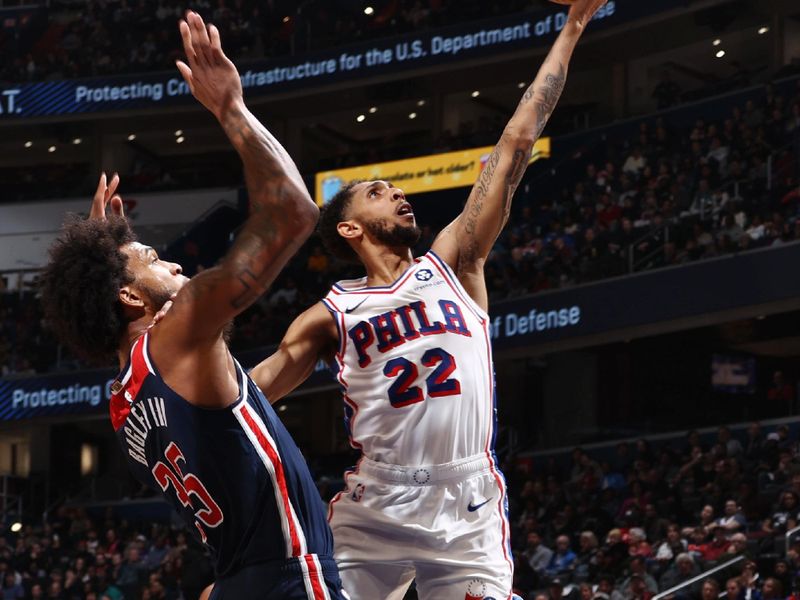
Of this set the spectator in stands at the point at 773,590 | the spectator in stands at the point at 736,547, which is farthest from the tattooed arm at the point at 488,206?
the spectator in stands at the point at 736,547

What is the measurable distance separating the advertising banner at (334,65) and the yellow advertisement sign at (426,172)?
98.4 inches

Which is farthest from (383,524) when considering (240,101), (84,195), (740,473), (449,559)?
(84,195)

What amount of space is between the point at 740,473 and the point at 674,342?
Result: 9408 mm

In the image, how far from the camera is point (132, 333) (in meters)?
4.38

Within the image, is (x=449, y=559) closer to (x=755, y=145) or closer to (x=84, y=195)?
(x=755, y=145)

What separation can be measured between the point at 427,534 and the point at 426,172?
23618mm

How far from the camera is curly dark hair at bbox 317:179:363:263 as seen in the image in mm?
6637

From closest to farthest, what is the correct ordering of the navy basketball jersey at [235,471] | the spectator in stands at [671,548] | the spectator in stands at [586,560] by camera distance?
the navy basketball jersey at [235,471], the spectator in stands at [671,548], the spectator in stands at [586,560]

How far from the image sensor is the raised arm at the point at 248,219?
3.79m

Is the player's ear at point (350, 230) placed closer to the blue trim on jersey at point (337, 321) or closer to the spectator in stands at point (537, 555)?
the blue trim on jersey at point (337, 321)

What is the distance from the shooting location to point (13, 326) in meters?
30.3

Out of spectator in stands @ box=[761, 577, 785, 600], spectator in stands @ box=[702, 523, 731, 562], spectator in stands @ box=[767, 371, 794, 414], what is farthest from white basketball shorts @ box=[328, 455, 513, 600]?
spectator in stands @ box=[767, 371, 794, 414]

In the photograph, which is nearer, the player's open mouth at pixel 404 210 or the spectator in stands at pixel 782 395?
the player's open mouth at pixel 404 210

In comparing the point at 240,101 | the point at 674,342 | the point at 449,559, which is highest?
the point at 674,342
